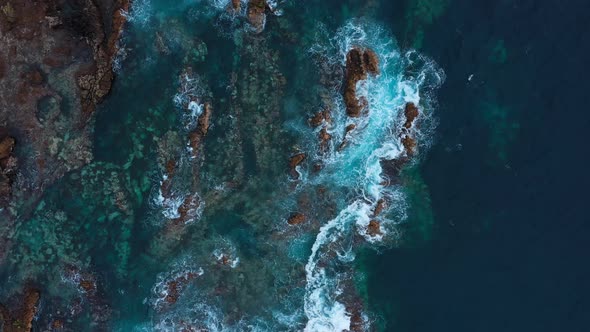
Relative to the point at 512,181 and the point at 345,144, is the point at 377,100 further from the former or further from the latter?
the point at 512,181

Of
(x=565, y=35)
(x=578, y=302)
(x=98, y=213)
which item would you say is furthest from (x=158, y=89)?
(x=578, y=302)

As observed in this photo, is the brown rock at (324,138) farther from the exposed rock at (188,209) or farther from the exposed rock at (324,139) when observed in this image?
the exposed rock at (188,209)

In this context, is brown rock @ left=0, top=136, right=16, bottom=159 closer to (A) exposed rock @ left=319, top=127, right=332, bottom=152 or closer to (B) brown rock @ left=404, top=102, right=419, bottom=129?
(A) exposed rock @ left=319, top=127, right=332, bottom=152

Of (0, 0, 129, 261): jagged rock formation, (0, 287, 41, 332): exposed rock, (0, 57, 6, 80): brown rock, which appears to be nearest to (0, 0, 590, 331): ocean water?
(0, 287, 41, 332): exposed rock

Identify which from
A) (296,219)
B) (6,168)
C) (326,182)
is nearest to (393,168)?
(326,182)

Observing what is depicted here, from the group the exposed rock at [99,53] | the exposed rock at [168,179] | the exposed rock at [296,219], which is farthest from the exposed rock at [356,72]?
the exposed rock at [99,53]

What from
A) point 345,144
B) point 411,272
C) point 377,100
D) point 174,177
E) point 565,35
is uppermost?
point 565,35

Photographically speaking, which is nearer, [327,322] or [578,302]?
[578,302]
